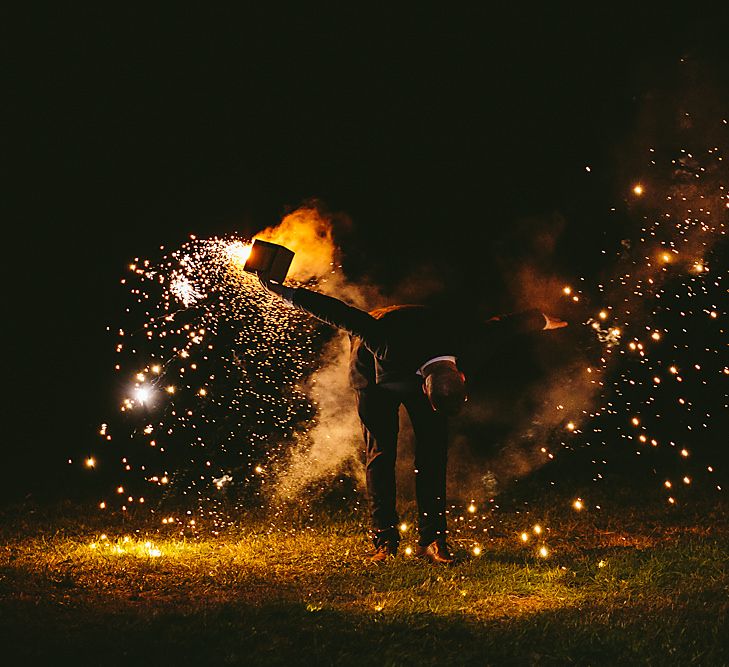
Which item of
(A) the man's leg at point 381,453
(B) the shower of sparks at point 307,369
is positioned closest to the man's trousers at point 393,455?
(A) the man's leg at point 381,453

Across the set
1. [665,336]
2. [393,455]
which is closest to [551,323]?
[393,455]

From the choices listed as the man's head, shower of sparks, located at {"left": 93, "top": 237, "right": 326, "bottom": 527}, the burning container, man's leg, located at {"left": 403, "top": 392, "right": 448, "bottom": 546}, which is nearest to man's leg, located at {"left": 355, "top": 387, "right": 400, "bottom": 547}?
man's leg, located at {"left": 403, "top": 392, "right": 448, "bottom": 546}

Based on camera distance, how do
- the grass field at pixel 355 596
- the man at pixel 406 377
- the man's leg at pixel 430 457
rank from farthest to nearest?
the man's leg at pixel 430 457
the man at pixel 406 377
the grass field at pixel 355 596

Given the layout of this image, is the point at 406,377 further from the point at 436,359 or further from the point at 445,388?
the point at 445,388

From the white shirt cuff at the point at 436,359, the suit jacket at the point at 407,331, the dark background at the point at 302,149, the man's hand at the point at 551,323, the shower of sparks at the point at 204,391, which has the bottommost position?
the white shirt cuff at the point at 436,359

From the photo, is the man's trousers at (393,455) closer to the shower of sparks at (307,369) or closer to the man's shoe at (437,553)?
the man's shoe at (437,553)

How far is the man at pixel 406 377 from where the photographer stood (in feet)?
21.0

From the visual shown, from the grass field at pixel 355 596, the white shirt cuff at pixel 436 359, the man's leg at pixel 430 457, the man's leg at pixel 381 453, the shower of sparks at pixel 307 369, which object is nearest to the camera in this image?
the grass field at pixel 355 596

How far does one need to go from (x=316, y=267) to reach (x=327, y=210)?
126cm

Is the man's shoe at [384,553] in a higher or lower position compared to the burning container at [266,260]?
lower

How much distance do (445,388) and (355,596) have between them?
140 cm

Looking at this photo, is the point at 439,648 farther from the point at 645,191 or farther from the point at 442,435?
the point at 645,191

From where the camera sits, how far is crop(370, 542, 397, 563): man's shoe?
678 cm

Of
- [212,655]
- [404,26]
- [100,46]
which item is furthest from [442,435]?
[100,46]
